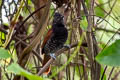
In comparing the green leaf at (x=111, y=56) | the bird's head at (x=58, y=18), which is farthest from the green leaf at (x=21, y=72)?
the bird's head at (x=58, y=18)

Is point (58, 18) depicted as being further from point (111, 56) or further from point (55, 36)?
point (111, 56)

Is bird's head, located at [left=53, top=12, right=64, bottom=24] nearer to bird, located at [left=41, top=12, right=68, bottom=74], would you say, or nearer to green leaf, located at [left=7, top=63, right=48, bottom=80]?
bird, located at [left=41, top=12, right=68, bottom=74]

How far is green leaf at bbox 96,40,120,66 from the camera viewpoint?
67 centimetres


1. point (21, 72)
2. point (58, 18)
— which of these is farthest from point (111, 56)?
point (58, 18)

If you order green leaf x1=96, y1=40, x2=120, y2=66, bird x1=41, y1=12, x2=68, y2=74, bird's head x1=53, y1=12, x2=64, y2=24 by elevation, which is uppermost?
bird's head x1=53, y1=12, x2=64, y2=24

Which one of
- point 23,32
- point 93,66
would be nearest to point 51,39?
point 23,32

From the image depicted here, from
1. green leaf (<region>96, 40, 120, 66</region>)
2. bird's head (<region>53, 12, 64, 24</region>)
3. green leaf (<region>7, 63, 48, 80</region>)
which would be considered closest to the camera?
green leaf (<region>7, 63, 48, 80</region>)

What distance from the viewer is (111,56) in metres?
0.70

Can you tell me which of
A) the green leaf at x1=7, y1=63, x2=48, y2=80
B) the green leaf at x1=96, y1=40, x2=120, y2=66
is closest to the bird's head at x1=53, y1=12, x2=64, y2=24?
the green leaf at x1=96, y1=40, x2=120, y2=66

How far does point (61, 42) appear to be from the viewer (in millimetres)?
2008

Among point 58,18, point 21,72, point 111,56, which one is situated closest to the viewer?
point 21,72

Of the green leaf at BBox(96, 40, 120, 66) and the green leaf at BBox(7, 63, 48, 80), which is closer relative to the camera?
the green leaf at BBox(7, 63, 48, 80)

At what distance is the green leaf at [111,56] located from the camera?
2.20 ft

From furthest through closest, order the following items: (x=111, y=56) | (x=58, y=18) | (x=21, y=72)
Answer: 1. (x=58, y=18)
2. (x=111, y=56)
3. (x=21, y=72)
